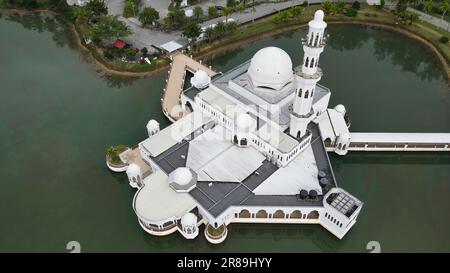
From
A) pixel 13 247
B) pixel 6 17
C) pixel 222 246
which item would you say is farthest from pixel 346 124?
pixel 6 17

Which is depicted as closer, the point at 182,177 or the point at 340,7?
the point at 182,177

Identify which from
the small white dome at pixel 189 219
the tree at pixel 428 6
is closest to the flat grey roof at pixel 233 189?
the small white dome at pixel 189 219

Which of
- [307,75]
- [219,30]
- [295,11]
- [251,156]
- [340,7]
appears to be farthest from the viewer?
A: [340,7]

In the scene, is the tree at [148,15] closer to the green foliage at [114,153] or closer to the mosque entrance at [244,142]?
the green foliage at [114,153]

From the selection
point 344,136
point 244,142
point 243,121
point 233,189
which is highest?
point 243,121

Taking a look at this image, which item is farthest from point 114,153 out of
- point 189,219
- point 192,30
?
point 192,30

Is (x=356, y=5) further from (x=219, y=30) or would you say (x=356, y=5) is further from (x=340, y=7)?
(x=219, y=30)
